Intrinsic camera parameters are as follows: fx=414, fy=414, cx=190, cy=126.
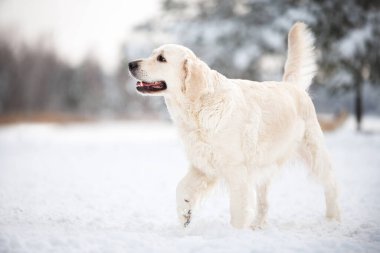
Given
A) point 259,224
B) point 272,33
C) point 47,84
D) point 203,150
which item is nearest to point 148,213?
point 259,224

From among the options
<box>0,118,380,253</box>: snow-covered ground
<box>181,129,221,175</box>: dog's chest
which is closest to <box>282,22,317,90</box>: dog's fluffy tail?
<box>0,118,380,253</box>: snow-covered ground

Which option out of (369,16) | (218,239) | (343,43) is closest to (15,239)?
(218,239)

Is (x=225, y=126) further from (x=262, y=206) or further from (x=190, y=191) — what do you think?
(x=262, y=206)

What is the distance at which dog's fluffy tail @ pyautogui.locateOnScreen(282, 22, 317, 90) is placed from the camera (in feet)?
17.8

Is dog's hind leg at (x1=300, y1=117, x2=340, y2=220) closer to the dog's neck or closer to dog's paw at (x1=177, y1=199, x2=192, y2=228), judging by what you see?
the dog's neck

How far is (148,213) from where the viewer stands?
16.3 feet

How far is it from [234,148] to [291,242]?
100cm

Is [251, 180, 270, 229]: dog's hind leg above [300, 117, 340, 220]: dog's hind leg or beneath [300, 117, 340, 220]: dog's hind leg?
beneath

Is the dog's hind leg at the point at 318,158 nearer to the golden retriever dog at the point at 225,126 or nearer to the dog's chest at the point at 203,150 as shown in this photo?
the golden retriever dog at the point at 225,126

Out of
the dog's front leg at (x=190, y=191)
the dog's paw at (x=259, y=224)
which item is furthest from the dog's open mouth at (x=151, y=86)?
the dog's paw at (x=259, y=224)

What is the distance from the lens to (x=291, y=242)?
3.21 meters

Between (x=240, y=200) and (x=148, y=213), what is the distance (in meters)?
1.52

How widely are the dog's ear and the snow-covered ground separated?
3.35ft

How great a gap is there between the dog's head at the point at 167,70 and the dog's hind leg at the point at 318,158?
164cm
